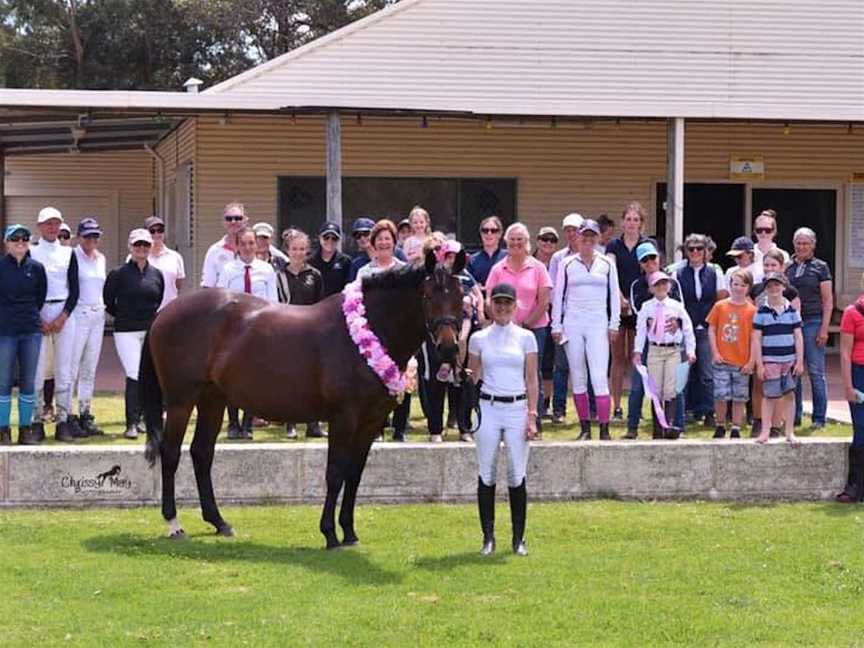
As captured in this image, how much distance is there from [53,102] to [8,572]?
29.8ft

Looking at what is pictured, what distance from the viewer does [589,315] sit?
10.7 m

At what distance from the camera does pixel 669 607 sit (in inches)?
264

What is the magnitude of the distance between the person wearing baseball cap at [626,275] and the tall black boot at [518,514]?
4.04 m

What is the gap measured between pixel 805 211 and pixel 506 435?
1329cm

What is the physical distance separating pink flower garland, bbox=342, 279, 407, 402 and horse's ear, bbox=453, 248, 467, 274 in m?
0.73

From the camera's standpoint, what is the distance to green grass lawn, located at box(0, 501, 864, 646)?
6.27 meters

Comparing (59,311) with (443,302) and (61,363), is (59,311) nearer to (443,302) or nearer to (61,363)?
(61,363)

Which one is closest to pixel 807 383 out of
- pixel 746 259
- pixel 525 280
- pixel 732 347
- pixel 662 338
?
pixel 746 259

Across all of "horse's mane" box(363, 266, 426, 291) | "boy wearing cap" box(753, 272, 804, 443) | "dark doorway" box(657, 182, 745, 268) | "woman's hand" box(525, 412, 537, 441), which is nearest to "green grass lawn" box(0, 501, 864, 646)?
"woman's hand" box(525, 412, 537, 441)

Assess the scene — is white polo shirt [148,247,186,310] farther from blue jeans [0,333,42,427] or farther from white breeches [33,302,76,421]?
blue jeans [0,333,42,427]

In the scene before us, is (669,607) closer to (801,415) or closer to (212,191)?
(801,415)

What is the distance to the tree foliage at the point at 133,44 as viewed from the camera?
132ft

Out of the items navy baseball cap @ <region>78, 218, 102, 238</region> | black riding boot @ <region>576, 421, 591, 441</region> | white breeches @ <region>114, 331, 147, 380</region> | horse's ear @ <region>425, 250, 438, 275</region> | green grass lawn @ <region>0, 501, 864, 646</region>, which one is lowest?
green grass lawn @ <region>0, 501, 864, 646</region>

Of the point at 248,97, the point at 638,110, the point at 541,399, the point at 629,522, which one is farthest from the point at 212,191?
the point at 629,522
